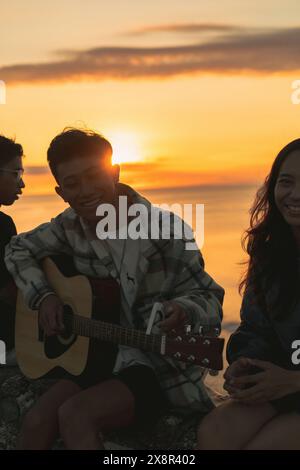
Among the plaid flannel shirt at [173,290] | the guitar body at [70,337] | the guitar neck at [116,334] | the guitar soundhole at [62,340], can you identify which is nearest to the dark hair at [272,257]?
the plaid flannel shirt at [173,290]

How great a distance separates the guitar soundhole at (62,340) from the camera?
4188mm

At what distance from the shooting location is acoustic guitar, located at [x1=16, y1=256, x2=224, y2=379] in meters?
3.50

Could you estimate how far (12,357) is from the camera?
4742 mm

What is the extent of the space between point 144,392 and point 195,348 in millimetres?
389

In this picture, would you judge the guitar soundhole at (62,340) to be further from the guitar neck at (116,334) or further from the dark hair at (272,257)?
the dark hair at (272,257)

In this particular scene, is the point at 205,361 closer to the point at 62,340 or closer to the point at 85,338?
the point at 85,338

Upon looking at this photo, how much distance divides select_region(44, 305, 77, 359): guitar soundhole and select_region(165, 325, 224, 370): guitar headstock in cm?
77

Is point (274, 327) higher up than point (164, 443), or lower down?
higher up

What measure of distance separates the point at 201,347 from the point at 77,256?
105 cm

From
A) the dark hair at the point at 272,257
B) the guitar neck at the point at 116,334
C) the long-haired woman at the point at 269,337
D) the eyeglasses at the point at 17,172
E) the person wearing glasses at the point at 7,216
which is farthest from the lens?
the eyeglasses at the point at 17,172

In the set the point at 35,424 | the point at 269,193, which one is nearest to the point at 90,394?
the point at 35,424

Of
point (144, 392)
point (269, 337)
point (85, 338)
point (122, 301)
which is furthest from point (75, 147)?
point (269, 337)

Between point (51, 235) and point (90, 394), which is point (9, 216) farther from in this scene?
point (90, 394)

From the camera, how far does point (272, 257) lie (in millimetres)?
3500
